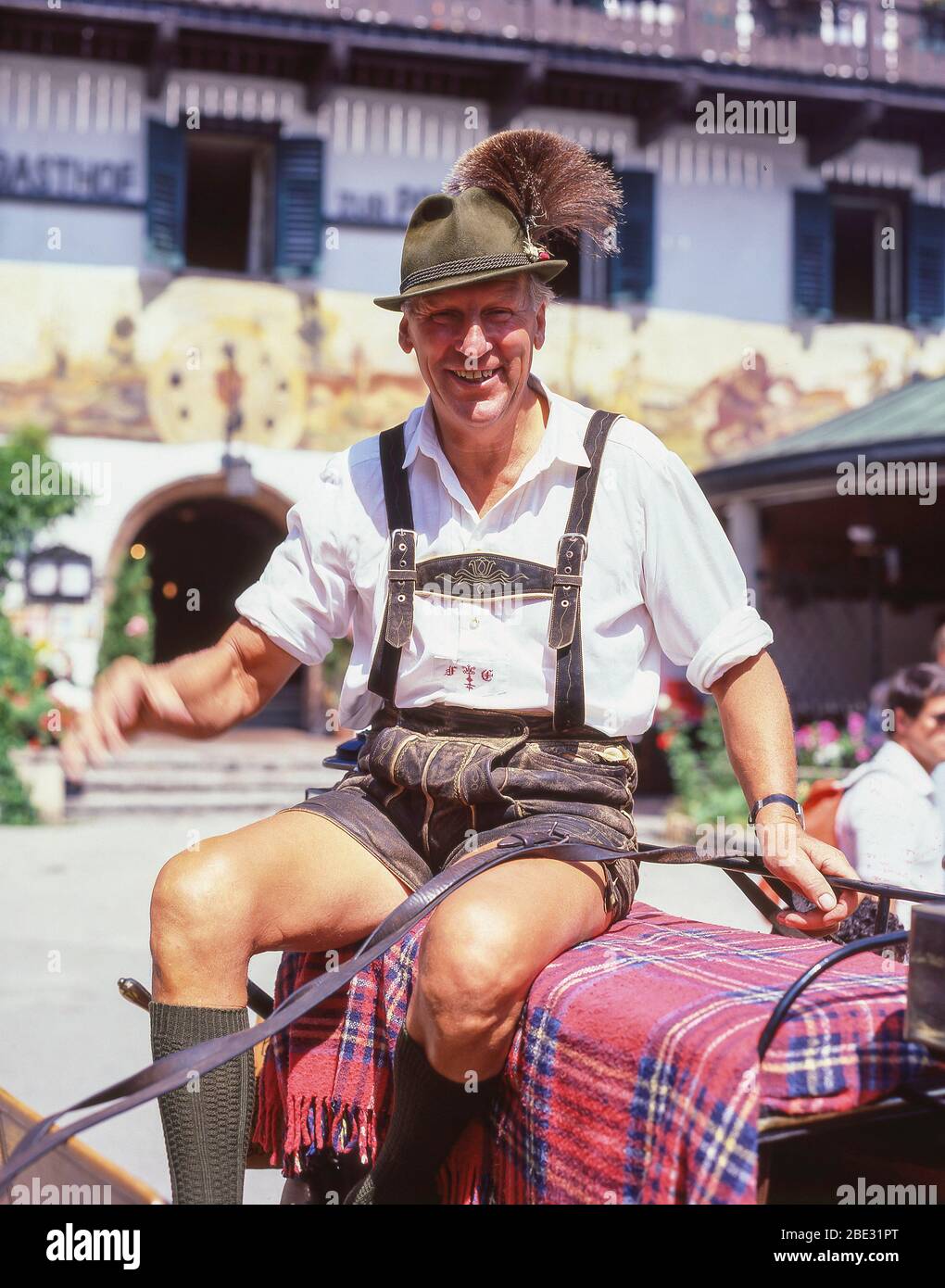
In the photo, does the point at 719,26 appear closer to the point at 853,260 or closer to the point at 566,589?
the point at 853,260

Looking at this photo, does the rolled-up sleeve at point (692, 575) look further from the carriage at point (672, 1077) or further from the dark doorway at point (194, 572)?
the dark doorway at point (194, 572)

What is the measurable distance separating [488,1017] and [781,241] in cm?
1335

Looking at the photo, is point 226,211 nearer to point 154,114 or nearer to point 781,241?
point 154,114

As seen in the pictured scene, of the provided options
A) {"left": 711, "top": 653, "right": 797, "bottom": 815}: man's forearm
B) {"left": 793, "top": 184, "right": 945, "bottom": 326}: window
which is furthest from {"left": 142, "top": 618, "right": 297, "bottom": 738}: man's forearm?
{"left": 793, "top": 184, "right": 945, "bottom": 326}: window

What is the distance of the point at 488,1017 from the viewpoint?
6.42 ft

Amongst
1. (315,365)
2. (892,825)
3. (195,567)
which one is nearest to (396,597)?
(892,825)

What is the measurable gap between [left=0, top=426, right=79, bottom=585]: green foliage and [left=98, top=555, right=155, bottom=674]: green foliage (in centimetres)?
81

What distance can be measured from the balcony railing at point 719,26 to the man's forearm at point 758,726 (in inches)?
466

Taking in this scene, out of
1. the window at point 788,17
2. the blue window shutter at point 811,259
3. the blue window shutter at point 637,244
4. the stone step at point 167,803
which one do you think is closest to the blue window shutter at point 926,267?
the blue window shutter at point 811,259

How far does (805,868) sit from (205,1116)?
974 mm

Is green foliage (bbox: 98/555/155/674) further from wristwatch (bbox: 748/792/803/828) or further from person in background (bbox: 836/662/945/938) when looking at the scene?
wristwatch (bbox: 748/792/803/828)

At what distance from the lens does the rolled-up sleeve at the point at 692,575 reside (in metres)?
2.44

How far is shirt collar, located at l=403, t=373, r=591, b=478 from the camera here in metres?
2.51
